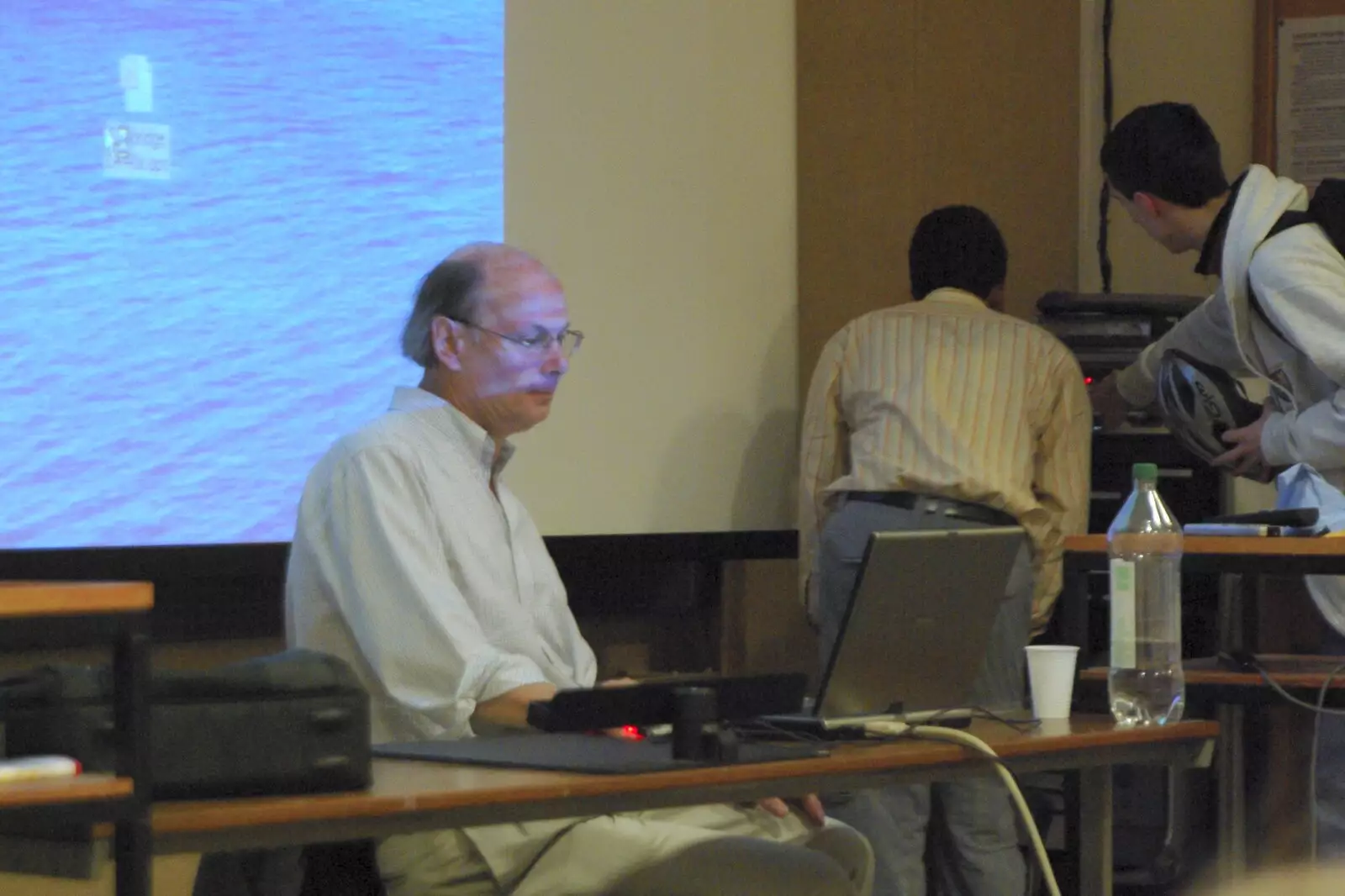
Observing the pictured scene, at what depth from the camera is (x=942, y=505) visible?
12.8 feet

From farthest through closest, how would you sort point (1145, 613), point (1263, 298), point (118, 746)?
1. point (1263, 298)
2. point (1145, 613)
3. point (118, 746)

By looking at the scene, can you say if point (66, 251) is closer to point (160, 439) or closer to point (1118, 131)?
point (160, 439)

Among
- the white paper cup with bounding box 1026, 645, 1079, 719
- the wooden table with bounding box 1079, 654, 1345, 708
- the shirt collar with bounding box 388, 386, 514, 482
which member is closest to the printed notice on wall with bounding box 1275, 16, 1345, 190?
the wooden table with bounding box 1079, 654, 1345, 708

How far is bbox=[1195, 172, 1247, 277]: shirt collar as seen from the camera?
3.19m

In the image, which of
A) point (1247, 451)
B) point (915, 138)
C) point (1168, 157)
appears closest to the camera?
point (1247, 451)

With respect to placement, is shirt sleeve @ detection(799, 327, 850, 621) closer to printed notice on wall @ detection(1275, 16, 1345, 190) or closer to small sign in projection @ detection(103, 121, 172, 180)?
small sign in projection @ detection(103, 121, 172, 180)

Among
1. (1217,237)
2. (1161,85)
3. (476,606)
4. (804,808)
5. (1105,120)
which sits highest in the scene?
(1161,85)

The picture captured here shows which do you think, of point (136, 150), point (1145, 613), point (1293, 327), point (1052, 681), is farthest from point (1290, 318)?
point (136, 150)

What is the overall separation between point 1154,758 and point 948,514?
1696 mm

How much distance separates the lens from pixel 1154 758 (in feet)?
7.28

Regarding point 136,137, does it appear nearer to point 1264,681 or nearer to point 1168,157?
point 1168,157

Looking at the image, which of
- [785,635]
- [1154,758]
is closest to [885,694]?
[1154,758]

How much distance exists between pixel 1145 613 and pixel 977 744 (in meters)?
0.65

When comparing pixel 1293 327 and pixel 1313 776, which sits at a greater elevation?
pixel 1293 327
